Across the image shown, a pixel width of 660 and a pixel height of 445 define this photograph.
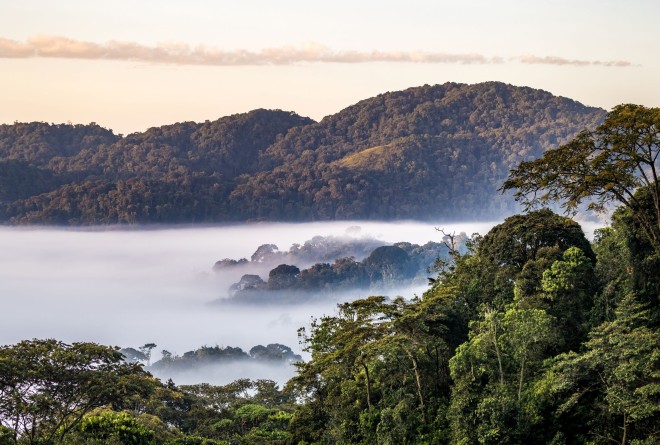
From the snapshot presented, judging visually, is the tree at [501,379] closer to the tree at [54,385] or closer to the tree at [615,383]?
the tree at [615,383]

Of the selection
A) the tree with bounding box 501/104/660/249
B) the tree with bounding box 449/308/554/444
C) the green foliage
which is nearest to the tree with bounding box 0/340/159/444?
the green foliage

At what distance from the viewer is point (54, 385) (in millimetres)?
34594

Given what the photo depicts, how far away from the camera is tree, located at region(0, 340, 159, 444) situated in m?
33.2

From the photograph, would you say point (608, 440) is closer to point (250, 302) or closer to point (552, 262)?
point (552, 262)

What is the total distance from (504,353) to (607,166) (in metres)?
6.76

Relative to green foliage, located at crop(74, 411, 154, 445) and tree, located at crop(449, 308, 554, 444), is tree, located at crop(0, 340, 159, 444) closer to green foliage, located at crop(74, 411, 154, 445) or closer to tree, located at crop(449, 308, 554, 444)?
green foliage, located at crop(74, 411, 154, 445)

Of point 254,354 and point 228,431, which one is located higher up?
point 228,431

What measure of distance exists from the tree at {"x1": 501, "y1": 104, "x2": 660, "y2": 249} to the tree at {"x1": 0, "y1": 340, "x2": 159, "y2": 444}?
1533cm

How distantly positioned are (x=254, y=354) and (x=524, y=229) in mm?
90684

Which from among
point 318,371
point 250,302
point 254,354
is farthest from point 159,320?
point 318,371

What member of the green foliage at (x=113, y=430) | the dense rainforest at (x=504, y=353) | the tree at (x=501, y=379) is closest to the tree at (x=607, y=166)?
the dense rainforest at (x=504, y=353)

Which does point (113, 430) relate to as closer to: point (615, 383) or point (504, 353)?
point (504, 353)

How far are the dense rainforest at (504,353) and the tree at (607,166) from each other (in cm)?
6

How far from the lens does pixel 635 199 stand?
A: 31750mm
